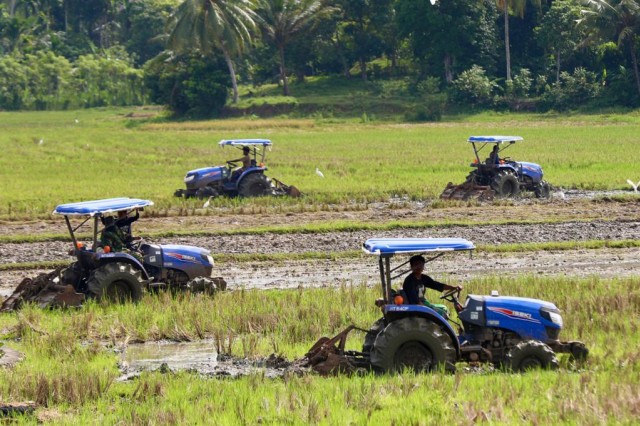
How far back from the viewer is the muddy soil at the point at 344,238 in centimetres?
2364

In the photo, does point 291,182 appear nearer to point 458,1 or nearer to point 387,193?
point 387,193

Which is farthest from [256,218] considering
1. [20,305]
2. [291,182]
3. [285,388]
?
[285,388]

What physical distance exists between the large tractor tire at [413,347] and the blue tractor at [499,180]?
17424mm

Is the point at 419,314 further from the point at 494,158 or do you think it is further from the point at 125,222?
the point at 494,158

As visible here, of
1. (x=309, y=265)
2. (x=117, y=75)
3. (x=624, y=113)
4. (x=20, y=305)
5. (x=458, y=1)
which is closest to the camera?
Result: (x=20, y=305)

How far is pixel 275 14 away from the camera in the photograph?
74.3 m

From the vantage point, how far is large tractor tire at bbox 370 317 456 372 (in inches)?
494

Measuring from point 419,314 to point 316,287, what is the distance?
22.3ft

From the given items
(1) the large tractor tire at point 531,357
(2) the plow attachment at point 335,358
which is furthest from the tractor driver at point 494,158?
(1) the large tractor tire at point 531,357

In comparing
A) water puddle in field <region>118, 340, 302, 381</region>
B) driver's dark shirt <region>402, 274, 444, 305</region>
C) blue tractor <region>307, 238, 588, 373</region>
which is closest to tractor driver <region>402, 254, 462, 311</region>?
driver's dark shirt <region>402, 274, 444, 305</region>

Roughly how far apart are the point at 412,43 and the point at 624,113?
51.4 ft

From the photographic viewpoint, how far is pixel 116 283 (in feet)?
57.3

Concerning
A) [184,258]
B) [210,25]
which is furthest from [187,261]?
[210,25]

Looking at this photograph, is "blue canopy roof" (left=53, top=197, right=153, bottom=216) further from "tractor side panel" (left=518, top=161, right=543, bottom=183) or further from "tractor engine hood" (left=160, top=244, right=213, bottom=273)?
"tractor side panel" (left=518, top=161, right=543, bottom=183)
